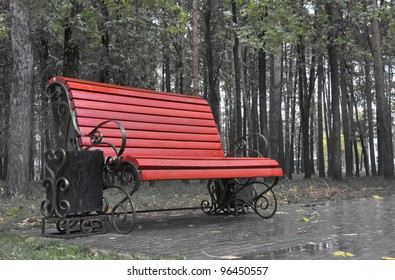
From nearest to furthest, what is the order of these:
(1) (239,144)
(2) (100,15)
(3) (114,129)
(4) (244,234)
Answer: (4) (244,234)
(3) (114,129)
(1) (239,144)
(2) (100,15)

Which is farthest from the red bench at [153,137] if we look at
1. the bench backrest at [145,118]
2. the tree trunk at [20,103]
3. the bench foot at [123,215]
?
the tree trunk at [20,103]

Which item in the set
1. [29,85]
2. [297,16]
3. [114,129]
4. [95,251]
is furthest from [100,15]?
[95,251]

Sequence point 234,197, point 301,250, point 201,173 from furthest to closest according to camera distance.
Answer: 1. point 234,197
2. point 201,173
3. point 301,250

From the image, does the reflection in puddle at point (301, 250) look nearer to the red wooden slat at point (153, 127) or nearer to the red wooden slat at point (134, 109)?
the red wooden slat at point (153, 127)

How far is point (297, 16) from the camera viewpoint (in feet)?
48.8

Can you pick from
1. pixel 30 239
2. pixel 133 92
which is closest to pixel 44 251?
pixel 30 239

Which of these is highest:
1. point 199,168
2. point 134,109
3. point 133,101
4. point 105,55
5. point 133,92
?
point 105,55

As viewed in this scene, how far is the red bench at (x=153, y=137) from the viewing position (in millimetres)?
4750

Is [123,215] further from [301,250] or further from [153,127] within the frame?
[301,250]

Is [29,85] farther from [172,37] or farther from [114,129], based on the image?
[172,37]

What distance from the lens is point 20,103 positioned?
9695 mm

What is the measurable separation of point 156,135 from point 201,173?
1043mm

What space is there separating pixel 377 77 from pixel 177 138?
11529 mm

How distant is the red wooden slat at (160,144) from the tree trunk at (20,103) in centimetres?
487
